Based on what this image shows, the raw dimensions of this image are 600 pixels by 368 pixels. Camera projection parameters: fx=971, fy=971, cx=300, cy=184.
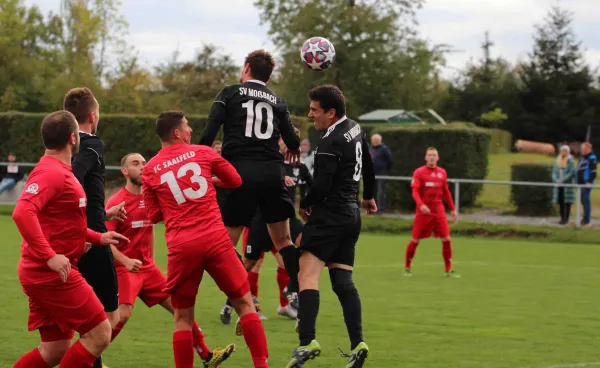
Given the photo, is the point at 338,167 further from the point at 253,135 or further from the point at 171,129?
the point at 171,129

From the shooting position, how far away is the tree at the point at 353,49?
2223 inches

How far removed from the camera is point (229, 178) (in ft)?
22.9

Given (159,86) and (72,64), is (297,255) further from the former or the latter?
(159,86)

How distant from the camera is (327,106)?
7.88m

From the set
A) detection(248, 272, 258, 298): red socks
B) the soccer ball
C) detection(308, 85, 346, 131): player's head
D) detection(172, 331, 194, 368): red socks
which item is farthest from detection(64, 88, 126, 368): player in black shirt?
detection(248, 272, 258, 298): red socks

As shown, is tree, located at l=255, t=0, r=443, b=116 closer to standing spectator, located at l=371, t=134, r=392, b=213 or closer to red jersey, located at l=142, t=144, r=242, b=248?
standing spectator, located at l=371, t=134, r=392, b=213

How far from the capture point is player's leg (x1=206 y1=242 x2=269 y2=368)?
22.5 feet

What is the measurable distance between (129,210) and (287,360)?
1850mm

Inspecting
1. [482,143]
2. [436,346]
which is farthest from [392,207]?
[436,346]

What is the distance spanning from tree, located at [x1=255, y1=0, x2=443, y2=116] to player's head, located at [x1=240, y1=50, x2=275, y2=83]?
4737cm

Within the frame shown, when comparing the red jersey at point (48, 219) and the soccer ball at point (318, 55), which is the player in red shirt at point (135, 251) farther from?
the soccer ball at point (318, 55)

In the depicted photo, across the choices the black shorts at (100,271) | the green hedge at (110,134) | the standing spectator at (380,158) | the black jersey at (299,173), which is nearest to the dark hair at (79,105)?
the black shorts at (100,271)

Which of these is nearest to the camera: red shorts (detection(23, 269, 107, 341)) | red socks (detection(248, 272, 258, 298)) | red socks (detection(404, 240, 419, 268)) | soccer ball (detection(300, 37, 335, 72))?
red shorts (detection(23, 269, 107, 341))

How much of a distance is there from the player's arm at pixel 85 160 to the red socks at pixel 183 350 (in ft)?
4.30
